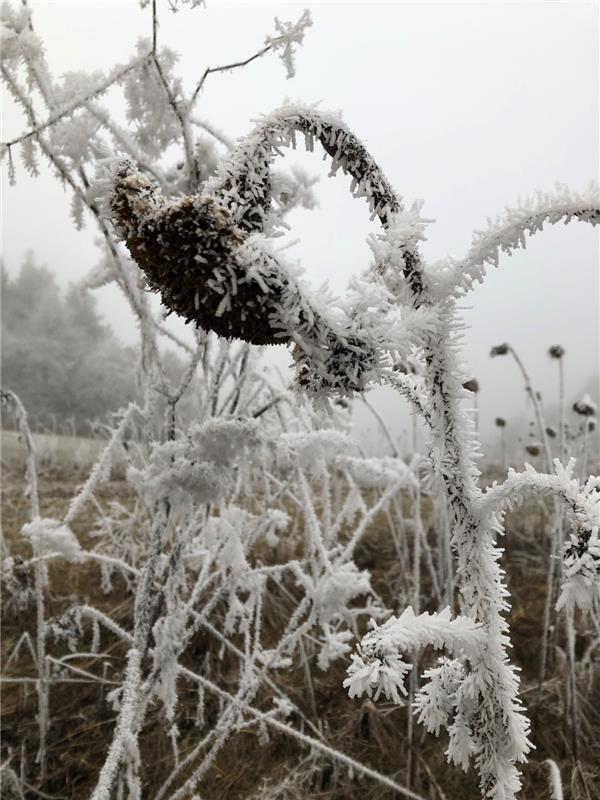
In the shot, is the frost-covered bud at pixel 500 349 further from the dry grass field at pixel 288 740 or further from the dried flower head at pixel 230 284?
the dried flower head at pixel 230 284

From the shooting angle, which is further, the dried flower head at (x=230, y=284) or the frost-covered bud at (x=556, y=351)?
the frost-covered bud at (x=556, y=351)

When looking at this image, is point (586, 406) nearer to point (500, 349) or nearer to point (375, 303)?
point (500, 349)

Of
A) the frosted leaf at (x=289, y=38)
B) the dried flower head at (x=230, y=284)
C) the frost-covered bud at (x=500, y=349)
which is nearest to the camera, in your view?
the dried flower head at (x=230, y=284)

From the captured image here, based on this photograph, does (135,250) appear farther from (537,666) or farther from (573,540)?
(537,666)

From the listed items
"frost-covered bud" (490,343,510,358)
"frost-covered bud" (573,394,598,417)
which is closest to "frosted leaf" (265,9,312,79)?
"frost-covered bud" (490,343,510,358)

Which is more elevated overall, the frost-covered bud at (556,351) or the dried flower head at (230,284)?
the frost-covered bud at (556,351)

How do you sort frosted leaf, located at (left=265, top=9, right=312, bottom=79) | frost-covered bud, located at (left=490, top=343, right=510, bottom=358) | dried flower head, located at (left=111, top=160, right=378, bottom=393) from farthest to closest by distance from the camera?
1. frost-covered bud, located at (left=490, top=343, right=510, bottom=358)
2. frosted leaf, located at (left=265, top=9, right=312, bottom=79)
3. dried flower head, located at (left=111, top=160, right=378, bottom=393)

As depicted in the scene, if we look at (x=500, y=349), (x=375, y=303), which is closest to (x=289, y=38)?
(x=375, y=303)

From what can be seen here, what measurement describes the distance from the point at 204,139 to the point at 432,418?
121 cm

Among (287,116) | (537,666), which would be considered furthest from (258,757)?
(287,116)

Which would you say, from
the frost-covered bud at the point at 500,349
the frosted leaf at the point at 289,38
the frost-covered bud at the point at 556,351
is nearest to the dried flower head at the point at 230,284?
the frosted leaf at the point at 289,38

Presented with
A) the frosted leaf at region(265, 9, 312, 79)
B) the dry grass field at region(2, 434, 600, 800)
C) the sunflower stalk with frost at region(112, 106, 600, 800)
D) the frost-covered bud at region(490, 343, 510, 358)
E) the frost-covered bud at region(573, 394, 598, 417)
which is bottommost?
the dry grass field at region(2, 434, 600, 800)

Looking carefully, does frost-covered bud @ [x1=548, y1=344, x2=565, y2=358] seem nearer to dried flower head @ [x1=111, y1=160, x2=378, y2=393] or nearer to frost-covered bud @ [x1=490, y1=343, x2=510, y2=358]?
frost-covered bud @ [x1=490, y1=343, x2=510, y2=358]

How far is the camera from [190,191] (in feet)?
5.23
